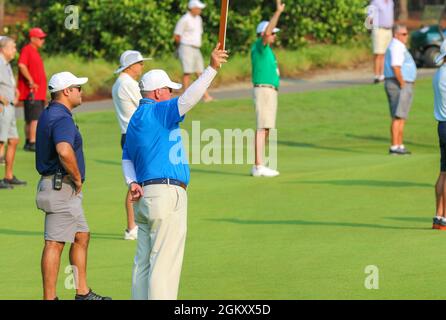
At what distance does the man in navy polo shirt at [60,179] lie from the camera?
34.0 ft

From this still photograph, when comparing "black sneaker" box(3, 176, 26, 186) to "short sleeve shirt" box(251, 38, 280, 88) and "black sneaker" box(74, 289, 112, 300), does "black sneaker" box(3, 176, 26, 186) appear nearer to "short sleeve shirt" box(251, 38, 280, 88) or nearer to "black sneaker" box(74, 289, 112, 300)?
"short sleeve shirt" box(251, 38, 280, 88)

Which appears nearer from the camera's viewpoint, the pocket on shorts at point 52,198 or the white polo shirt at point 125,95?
the pocket on shorts at point 52,198

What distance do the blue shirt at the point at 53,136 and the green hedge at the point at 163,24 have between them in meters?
20.4

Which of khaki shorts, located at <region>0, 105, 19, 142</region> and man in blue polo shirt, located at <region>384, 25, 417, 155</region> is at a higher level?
man in blue polo shirt, located at <region>384, 25, 417, 155</region>

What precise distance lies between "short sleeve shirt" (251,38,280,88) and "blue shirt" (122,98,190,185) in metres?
8.84

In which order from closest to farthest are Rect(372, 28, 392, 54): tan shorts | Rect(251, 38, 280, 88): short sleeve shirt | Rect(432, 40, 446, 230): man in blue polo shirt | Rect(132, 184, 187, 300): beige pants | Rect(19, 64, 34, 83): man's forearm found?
Rect(132, 184, 187, 300): beige pants
Rect(432, 40, 446, 230): man in blue polo shirt
Rect(251, 38, 280, 88): short sleeve shirt
Rect(19, 64, 34, 83): man's forearm
Rect(372, 28, 392, 54): tan shorts

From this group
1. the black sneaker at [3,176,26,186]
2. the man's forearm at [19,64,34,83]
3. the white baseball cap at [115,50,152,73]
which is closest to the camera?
the white baseball cap at [115,50,152,73]

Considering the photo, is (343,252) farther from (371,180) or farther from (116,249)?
(371,180)

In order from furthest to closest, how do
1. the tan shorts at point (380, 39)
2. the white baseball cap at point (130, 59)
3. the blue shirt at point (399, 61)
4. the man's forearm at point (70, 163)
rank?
the tan shorts at point (380, 39) < the blue shirt at point (399, 61) < the white baseball cap at point (130, 59) < the man's forearm at point (70, 163)

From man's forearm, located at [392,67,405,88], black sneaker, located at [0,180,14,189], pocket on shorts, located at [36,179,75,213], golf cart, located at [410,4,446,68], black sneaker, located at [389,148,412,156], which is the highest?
golf cart, located at [410,4,446,68]

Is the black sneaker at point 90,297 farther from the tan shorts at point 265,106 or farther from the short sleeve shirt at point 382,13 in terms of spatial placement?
the short sleeve shirt at point 382,13

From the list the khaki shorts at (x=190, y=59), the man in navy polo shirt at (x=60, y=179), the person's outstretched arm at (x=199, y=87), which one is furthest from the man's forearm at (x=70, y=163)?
the khaki shorts at (x=190, y=59)

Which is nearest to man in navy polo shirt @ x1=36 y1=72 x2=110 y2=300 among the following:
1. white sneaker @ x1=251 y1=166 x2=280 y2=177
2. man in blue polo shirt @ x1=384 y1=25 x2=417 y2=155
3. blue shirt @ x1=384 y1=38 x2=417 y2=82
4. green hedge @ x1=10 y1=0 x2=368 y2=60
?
white sneaker @ x1=251 y1=166 x2=280 y2=177

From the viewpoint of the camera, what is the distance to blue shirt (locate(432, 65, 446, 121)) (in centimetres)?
1375
